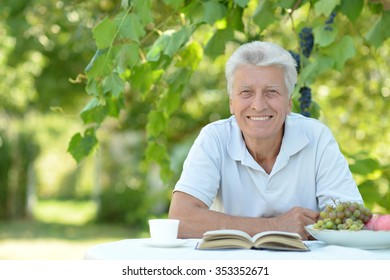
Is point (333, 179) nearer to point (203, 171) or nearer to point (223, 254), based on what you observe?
point (203, 171)

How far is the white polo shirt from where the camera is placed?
10.00ft

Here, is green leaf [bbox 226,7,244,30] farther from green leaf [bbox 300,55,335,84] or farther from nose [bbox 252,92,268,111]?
nose [bbox 252,92,268,111]

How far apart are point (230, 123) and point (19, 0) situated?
4153mm

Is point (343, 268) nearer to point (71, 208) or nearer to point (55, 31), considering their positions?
point (55, 31)

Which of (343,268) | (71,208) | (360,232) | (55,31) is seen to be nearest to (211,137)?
(360,232)

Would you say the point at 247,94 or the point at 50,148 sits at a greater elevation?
the point at 50,148

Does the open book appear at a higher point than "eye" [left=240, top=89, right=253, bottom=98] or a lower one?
lower

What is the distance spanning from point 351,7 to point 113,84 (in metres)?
1.25

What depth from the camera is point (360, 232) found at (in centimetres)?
231

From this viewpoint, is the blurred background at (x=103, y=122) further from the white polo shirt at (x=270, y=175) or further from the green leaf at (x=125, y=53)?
the white polo shirt at (x=270, y=175)

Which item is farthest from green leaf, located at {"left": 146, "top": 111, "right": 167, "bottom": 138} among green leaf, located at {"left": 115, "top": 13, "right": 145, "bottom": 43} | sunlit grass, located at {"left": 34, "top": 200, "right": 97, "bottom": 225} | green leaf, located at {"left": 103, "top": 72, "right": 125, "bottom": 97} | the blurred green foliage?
sunlit grass, located at {"left": 34, "top": 200, "right": 97, "bottom": 225}

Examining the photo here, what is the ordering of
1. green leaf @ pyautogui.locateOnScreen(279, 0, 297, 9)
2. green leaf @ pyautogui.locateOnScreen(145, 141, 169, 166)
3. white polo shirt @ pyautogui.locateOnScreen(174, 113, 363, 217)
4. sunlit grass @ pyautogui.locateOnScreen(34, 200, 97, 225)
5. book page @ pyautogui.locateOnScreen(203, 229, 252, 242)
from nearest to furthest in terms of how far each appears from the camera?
1. book page @ pyautogui.locateOnScreen(203, 229, 252, 242)
2. white polo shirt @ pyautogui.locateOnScreen(174, 113, 363, 217)
3. green leaf @ pyautogui.locateOnScreen(279, 0, 297, 9)
4. green leaf @ pyautogui.locateOnScreen(145, 141, 169, 166)
5. sunlit grass @ pyautogui.locateOnScreen(34, 200, 97, 225)

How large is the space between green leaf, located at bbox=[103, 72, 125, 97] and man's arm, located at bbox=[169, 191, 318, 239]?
0.50 meters

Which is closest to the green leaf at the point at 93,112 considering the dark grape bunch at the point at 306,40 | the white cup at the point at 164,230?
the dark grape bunch at the point at 306,40
